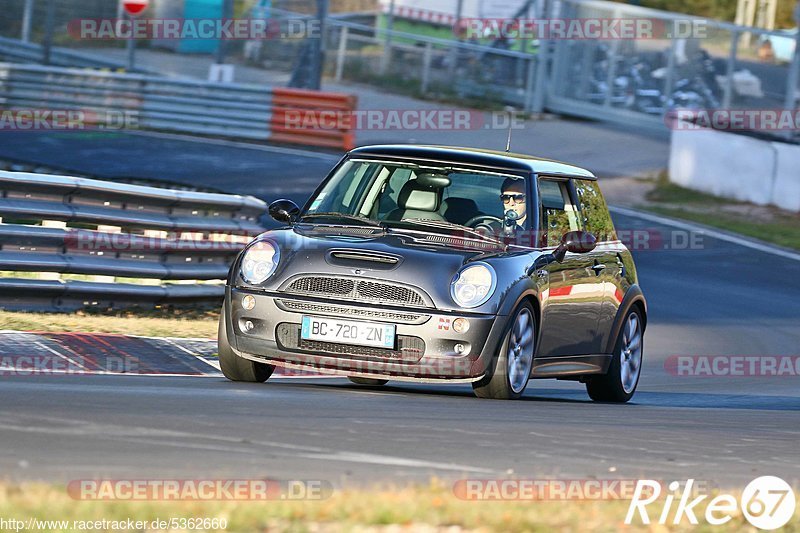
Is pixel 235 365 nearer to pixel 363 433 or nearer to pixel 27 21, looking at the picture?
pixel 363 433

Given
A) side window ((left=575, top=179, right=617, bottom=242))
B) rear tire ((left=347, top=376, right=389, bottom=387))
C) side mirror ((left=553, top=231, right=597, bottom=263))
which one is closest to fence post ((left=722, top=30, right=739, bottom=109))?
side window ((left=575, top=179, right=617, bottom=242))

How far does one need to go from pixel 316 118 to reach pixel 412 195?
18302 millimetres

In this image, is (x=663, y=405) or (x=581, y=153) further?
(x=581, y=153)

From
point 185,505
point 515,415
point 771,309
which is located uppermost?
point 185,505

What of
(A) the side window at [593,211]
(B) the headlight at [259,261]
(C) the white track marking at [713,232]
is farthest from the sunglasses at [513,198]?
(C) the white track marking at [713,232]

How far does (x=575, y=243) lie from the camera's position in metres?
9.23

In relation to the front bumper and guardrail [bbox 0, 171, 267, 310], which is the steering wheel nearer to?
the front bumper

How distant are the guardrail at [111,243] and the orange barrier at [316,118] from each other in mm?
14326

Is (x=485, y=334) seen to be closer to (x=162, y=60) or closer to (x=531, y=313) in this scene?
(x=531, y=313)

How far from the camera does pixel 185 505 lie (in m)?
4.70

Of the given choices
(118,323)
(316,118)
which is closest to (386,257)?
(118,323)

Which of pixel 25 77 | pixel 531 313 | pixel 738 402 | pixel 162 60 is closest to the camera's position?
pixel 531 313

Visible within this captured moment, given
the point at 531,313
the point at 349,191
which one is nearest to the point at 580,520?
the point at 531,313

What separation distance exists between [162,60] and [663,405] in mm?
34486
